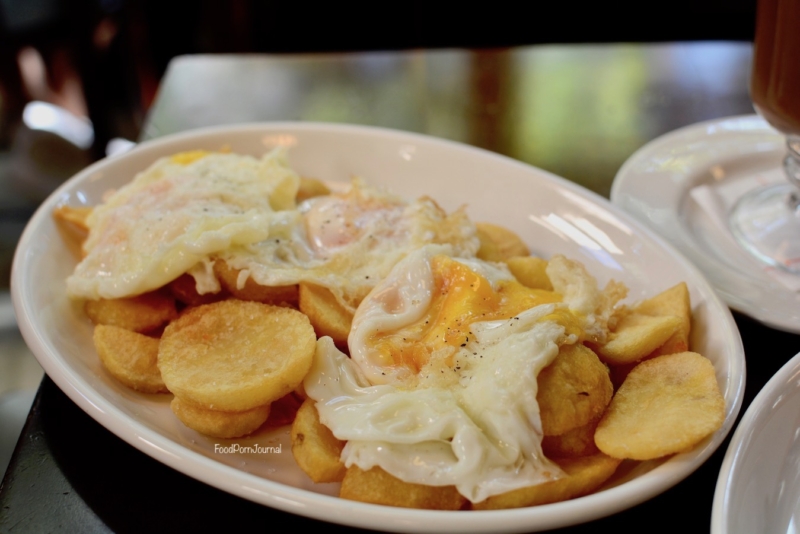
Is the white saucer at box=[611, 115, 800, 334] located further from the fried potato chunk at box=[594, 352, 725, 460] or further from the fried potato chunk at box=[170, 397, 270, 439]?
the fried potato chunk at box=[170, 397, 270, 439]

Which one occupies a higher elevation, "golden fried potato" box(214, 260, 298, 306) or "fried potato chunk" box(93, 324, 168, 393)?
"golden fried potato" box(214, 260, 298, 306)

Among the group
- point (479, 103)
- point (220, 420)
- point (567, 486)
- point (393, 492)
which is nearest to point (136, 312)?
point (220, 420)

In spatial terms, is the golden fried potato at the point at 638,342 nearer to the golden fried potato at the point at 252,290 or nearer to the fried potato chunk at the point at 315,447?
the fried potato chunk at the point at 315,447

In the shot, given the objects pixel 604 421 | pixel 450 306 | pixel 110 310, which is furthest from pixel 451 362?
pixel 110 310

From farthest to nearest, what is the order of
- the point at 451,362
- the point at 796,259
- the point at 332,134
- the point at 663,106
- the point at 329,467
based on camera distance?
the point at 663,106
the point at 332,134
the point at 796,259
the point at 451,362
the point at 329,467

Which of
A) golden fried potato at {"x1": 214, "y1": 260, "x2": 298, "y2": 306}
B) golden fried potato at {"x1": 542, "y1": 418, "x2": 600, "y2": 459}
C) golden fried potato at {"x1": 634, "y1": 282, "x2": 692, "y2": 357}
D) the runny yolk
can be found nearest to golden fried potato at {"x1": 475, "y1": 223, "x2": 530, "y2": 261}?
the runny yolk

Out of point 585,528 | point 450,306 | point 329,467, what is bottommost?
point 585,528

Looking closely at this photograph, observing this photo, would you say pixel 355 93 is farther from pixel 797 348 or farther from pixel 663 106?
pixel 797 348

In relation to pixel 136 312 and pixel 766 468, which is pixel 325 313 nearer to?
pixel 136 312
